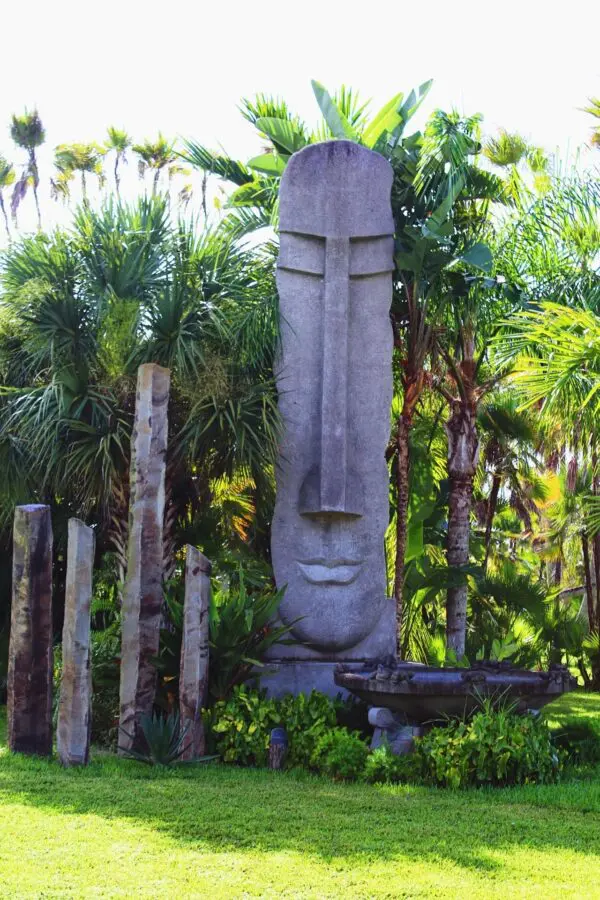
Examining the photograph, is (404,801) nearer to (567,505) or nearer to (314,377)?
(314,377)

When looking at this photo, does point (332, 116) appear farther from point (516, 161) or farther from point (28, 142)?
point (28, 142)

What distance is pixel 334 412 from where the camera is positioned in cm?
1145

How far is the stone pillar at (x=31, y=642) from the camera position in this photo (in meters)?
9.13

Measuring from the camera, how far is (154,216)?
41.9 feet

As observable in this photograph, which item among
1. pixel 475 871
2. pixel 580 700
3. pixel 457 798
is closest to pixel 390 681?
pixel 457 798

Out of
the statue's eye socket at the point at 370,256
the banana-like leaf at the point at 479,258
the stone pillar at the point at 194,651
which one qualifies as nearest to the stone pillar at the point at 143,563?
the stone pillar at the point at 194,651

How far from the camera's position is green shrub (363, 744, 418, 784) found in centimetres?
865

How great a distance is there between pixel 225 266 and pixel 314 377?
1972 mm

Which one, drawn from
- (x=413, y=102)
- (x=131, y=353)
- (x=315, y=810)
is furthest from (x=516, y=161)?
(x=315, y=810)

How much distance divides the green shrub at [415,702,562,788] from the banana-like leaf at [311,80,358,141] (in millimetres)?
7337

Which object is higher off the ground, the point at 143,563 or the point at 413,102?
the point at 413,102

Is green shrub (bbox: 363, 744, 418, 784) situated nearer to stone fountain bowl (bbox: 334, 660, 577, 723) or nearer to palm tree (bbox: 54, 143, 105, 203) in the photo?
stone fountain bowl (bbox: 334, 660, 577, 723)

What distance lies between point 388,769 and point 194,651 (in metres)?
1.88

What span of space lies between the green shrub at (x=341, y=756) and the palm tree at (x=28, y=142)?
28.2 m
